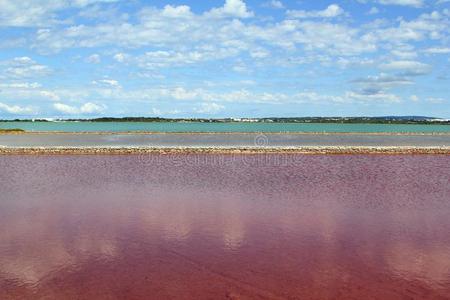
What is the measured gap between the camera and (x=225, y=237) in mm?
12055

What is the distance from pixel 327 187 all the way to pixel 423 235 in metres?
8.34

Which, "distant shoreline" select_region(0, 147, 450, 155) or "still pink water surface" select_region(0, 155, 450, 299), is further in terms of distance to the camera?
"distant shoreline" select_region(0, 147, 450, 155)

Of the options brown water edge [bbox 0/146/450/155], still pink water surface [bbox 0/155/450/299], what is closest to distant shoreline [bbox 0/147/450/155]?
brown water edge [bbox 0/146/450/155]

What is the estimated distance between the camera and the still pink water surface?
28.9 feet

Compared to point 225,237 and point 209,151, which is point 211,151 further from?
point 225,237

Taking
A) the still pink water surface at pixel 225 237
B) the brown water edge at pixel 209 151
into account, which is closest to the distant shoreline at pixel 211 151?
the brown water edge at pixel 209 151

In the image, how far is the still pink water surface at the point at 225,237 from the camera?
8.82 metres

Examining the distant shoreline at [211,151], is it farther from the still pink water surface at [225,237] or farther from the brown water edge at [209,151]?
the still pink water surface at [225,237]

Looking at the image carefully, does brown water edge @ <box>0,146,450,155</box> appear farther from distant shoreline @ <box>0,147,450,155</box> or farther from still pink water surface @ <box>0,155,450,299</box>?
still pink water surface @ <box>0,155,450,299</box>

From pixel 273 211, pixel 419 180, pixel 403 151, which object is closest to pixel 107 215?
pixel 273 211

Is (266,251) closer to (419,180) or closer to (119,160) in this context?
(419,180)

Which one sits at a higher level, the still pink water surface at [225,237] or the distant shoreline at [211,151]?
the distant shoreline at [211,151]

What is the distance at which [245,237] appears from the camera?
1209 centimetres

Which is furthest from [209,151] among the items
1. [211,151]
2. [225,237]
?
[225,237]
